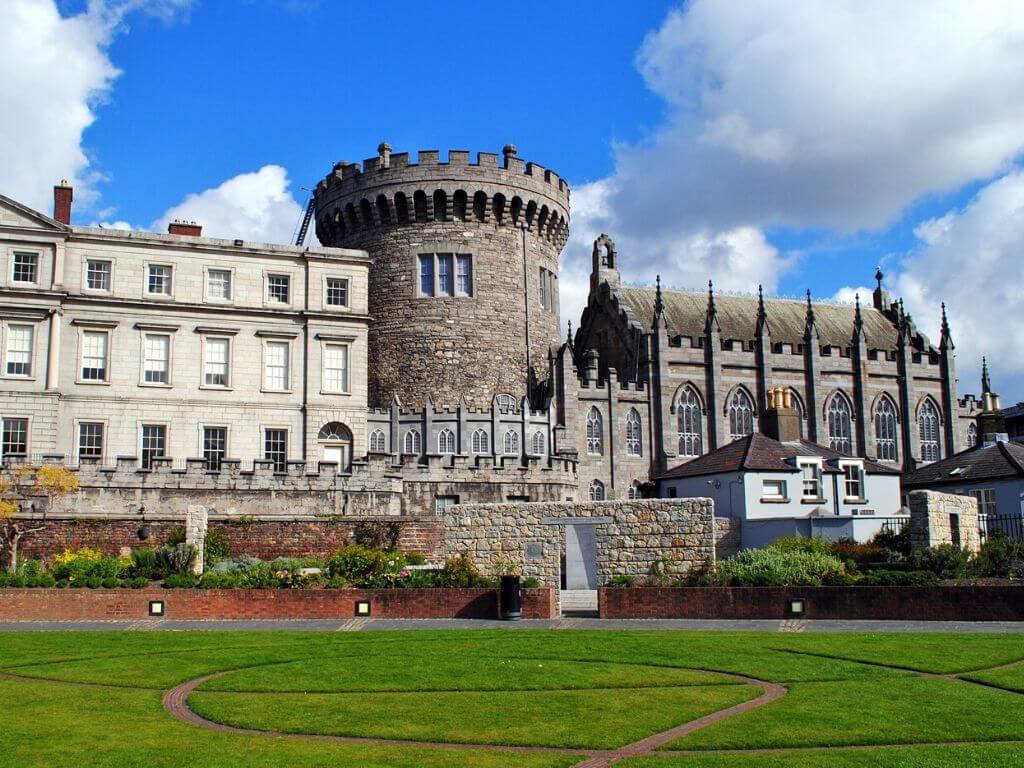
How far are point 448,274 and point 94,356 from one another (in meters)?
16.4

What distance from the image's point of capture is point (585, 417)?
2071 inches

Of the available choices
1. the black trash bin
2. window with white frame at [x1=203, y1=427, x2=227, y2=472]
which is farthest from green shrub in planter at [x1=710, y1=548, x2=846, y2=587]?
window with white frame at [x1=203, y1=427, x2=227, y2=472]

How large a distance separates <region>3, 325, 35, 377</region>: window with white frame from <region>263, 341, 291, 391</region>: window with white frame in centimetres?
821

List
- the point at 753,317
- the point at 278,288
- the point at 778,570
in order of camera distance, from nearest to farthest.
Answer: the point at 778,570
the point at 278,288
the point at 753,317

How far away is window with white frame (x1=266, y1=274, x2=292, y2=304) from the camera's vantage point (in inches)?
1718

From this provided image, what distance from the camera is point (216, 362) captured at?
42.4 m

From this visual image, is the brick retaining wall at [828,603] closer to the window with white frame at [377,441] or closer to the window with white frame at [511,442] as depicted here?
the window with white frame at [377,441]

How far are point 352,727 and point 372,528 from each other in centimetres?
2167

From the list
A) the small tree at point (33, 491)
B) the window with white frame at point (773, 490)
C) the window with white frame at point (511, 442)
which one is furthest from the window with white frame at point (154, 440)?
the window with white frame at point (773, 490)

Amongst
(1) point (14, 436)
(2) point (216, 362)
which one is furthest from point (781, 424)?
(1) point (14, 436)

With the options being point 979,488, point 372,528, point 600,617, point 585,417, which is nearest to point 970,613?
point 600,617

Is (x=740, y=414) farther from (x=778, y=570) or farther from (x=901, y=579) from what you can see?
(x=901, y=579)

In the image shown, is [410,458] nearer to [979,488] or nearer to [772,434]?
[772,434]

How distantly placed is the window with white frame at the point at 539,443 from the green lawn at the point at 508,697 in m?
27.7
